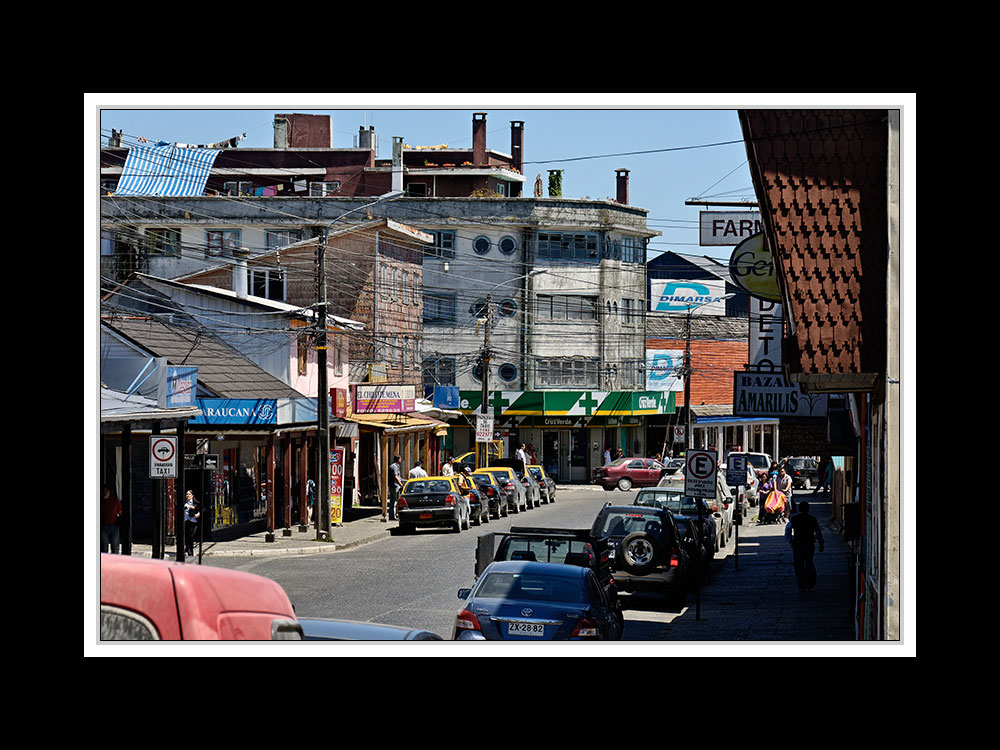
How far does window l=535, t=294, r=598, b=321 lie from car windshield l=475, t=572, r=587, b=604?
50.4 metres

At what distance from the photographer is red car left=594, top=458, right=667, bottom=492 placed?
190 feet

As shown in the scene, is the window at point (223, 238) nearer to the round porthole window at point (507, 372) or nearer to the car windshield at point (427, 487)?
the round porthole window at point (507, 372)

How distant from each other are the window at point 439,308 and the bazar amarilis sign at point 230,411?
2579 centimetres

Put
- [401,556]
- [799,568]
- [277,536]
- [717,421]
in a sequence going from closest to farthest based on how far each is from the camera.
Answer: [799,568], [401,556], [277,536], [717,421]

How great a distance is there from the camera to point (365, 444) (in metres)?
49.2

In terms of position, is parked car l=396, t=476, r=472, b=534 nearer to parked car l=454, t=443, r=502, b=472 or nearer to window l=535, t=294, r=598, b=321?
parked car l=454, t=443, r=502, b=472

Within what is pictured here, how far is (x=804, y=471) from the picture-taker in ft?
202

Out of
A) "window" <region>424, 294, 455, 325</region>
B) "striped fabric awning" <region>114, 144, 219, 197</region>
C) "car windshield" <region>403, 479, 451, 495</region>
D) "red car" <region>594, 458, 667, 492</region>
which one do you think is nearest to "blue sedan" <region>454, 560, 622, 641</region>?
"striped fabric awning" <region>114, 144, 219, 197</region>

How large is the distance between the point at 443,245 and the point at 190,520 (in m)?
30.5

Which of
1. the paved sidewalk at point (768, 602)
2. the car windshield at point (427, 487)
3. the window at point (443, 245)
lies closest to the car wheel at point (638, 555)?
the paved sidewalk at point (768, 602)

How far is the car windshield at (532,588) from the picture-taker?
51.1 ft
